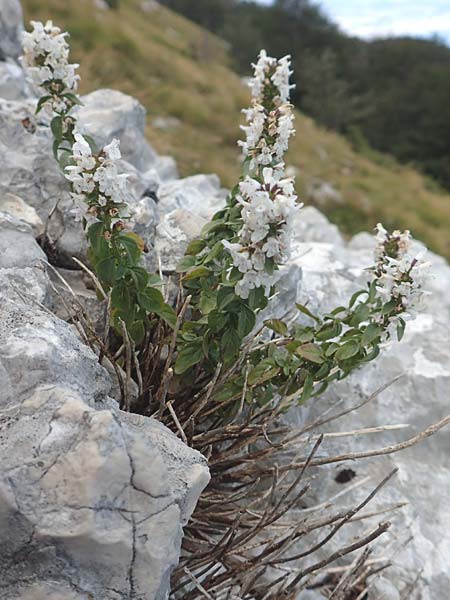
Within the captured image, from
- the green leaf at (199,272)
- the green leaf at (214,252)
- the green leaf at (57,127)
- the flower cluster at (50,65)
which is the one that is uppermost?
the flower cluster at (50,65)

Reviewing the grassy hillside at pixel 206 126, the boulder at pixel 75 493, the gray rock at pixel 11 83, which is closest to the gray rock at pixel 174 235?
the boulder at pixel 75 493

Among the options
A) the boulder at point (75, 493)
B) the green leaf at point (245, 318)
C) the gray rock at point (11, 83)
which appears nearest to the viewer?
the boulder at point (75, 493)

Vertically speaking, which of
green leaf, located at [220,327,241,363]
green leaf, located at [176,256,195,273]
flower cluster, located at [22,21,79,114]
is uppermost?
flower cluster, located at [22,21,79,114]

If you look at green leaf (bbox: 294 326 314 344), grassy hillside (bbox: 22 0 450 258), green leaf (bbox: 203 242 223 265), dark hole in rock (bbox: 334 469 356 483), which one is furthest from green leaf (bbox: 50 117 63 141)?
grassy hillside (bbox: 22 0 450 258)

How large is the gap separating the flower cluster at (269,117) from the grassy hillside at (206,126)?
20.0ft

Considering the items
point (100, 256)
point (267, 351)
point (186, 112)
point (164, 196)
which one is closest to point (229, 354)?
point (267, 351)

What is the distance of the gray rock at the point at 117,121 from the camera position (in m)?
3.29

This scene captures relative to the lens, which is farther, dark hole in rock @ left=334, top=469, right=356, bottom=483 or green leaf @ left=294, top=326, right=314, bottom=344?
dark hole in rock @ left=334, top=469, right=356, bottom=483

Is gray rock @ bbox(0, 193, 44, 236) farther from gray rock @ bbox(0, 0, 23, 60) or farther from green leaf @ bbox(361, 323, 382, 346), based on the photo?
gray rock @ bbox(0, 0, 23, 60)

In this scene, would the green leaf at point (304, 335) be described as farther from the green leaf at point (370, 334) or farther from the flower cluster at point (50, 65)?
the flower cluster at point (50, 65)

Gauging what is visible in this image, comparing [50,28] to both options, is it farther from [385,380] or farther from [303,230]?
[303,230]

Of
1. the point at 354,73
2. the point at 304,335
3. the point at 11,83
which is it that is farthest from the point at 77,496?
the point at 354,73

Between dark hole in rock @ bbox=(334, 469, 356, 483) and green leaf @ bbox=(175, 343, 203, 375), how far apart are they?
2.74ft

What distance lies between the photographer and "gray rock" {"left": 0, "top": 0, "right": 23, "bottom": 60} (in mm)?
4418
